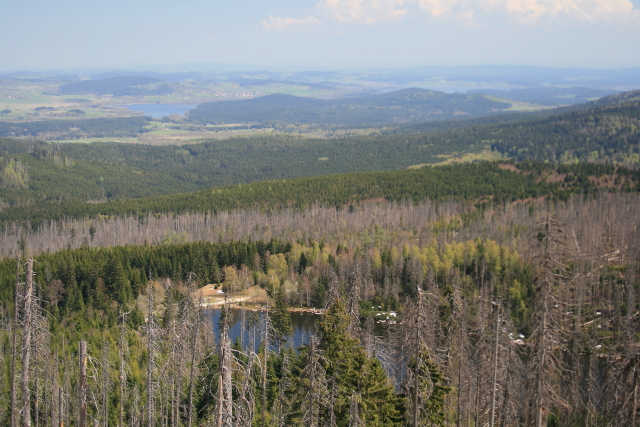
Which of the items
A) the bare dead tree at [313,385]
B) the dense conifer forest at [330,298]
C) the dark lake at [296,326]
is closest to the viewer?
the dense conifer forest at [330,298]

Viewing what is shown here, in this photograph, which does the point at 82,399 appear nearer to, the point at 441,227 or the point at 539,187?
the point at 441,227

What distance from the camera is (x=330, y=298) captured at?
3105 cm

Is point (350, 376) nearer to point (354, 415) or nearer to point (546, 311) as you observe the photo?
point (354, 415)

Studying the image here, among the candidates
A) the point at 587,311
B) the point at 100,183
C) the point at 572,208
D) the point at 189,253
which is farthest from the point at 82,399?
the point at 100,183

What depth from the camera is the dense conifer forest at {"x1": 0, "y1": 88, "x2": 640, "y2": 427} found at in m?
23.8

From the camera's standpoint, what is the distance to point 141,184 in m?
195

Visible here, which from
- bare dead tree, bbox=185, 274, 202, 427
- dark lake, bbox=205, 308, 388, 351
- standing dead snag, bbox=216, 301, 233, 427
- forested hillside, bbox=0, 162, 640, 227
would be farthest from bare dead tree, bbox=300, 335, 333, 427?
forested hillside, bbox=0, 162, 640, 227

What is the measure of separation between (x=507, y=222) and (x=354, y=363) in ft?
287

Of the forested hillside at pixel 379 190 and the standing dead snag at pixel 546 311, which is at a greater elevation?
the standing dead snag at pixel 546 311

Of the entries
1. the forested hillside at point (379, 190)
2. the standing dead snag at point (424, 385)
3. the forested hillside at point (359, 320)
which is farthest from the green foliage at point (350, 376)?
the forested hillside at point (379, 190)

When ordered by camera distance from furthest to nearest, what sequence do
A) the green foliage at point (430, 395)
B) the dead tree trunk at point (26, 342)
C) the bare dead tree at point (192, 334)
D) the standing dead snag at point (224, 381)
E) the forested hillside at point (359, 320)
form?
the bare dead tree at point (192, 334) → the green foliage at point (430, 395) → the forested hillside at point (359, 320) → the dead tree trunk at point (26, 342) → the standing dead snag at point (224, 381)

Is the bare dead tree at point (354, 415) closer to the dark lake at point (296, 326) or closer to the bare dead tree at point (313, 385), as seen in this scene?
the bare dead tree at point (313, 385)

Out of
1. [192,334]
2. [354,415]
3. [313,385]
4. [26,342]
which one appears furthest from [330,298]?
[26,342]

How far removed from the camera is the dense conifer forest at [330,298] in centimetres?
2377
